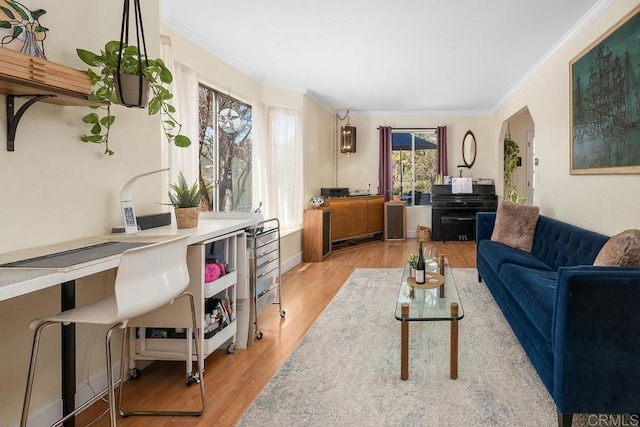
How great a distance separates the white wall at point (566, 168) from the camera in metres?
2.86

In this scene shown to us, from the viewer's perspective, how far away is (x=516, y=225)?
4137 millimetres

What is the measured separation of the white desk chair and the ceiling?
2.31 meters

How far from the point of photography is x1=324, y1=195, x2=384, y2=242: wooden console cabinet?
672 centimetres

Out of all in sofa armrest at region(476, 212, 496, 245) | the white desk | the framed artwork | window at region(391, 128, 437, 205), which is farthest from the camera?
window at region(391, 128, 437, 205)

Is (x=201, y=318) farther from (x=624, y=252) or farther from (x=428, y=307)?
(x=624, y=252)

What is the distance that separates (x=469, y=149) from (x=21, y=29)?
25.2ft

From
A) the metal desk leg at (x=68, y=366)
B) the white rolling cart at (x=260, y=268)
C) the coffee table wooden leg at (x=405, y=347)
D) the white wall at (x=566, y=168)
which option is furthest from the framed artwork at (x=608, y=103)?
the metal desk leg at (x=68, y=366)

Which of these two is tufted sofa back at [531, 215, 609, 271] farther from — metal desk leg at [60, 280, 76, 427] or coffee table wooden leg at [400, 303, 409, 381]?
metal desk leg at [60, 280, 76, 427]

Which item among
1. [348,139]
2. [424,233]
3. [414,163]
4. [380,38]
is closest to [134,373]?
[380,38]

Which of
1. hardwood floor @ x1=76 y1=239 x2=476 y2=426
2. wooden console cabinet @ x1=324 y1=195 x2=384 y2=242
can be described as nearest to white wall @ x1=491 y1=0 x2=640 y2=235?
hardwood floor @ x1=76 y1=239 x2=476 y2=426

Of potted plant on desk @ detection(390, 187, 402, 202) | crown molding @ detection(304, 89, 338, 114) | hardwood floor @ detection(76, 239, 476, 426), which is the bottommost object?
hardwood floor @ detection(76, 239, 476, 426)

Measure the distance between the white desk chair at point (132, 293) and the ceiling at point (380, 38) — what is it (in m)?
2.31

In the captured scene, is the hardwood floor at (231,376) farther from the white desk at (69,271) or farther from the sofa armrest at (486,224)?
the sofa armrest at (486,224)

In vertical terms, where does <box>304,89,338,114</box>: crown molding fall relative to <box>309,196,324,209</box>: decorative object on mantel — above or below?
above
